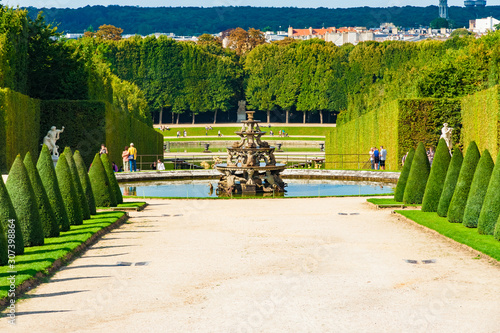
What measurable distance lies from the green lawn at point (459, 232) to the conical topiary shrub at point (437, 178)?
330 mm

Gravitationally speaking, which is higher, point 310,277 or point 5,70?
point 5,70

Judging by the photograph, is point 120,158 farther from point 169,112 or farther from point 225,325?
point 169,112

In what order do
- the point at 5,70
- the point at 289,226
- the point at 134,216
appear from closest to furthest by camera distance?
the point at 289,226 < the point at 134,216 < the point at 5,70

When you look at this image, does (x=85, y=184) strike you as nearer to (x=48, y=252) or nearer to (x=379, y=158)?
(x=48, y=252)

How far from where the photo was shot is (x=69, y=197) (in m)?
13.4

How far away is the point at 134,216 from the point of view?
16031 millimetres

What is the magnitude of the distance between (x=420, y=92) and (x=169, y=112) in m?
62.4

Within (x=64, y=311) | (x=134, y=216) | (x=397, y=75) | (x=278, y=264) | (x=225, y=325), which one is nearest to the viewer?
(x=225, y=325)

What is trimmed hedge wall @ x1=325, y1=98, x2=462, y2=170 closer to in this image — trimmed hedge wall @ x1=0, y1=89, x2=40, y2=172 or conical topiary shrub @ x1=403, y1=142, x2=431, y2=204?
conical topiary shrub @ x1=403, y1=142, x2=431, y2=204

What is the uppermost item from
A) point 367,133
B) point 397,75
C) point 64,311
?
point 397,75

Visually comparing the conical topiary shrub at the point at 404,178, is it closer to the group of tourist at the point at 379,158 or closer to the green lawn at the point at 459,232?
the green lawn at the point at 459,232

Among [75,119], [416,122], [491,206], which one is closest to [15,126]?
[75,119]

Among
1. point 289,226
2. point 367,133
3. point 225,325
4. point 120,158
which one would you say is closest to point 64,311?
point 225,325

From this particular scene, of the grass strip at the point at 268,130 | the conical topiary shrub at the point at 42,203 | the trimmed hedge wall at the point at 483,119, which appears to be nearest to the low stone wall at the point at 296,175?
the trimmed hedge wall at the point at 483,119
